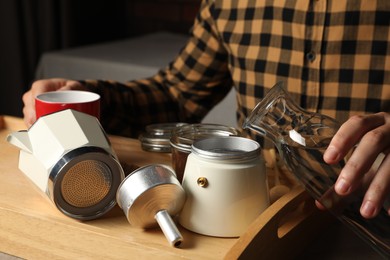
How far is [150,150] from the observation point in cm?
81

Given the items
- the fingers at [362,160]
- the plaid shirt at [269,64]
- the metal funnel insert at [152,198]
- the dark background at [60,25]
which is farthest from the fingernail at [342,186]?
the dark background at [60,25]

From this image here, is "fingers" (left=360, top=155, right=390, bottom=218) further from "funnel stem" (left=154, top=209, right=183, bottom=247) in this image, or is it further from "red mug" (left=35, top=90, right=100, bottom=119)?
"red mug" (left=35, top=90, right=100, bottom=119)

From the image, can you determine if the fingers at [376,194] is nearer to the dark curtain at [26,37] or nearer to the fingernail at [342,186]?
the fingernail at [342,186]

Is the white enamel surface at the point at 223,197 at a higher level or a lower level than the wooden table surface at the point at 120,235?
higher

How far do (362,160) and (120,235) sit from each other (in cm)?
24

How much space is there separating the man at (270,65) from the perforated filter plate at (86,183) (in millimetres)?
302

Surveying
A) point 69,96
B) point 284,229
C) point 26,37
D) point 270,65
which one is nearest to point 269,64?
point 270,65

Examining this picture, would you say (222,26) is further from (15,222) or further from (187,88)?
(15,222)

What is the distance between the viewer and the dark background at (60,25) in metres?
2.16

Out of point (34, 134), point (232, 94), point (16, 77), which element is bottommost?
point (16, 77)

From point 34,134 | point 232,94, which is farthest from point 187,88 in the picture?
point 34,134

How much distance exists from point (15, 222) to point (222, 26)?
648mm

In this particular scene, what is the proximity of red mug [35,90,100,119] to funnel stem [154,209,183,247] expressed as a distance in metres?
0.23

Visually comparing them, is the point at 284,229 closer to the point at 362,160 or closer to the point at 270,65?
the point at 362,160
